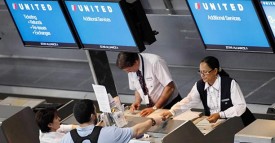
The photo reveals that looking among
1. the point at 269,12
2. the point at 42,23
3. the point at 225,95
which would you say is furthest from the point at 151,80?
the point at 269,12

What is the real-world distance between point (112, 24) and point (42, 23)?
0.99 m

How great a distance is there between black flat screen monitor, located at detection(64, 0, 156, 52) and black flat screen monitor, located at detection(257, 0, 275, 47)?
4.18 ft

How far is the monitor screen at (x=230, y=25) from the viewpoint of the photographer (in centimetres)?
717

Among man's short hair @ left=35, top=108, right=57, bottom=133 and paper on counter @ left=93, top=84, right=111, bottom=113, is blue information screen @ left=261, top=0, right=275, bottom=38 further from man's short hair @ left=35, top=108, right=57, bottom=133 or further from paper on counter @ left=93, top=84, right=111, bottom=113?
man's short hair @ left=35, top=108, right=57, bottom=133

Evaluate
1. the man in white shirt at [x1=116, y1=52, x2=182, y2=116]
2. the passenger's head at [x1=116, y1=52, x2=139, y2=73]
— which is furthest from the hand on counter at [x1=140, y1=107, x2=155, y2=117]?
the passenger's head at [x1=116, y1=52, x2=139, y2=73]

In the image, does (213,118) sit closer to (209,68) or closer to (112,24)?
(209,68)

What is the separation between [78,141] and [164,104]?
2.17 metres

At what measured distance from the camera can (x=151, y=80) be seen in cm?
859

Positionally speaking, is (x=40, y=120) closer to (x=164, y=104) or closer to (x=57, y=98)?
(x=164, y=104)

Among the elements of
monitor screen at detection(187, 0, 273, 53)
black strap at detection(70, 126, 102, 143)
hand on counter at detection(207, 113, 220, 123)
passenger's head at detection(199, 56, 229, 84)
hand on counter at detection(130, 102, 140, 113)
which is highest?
monitor screen at detection(187, 0, 273, 53)

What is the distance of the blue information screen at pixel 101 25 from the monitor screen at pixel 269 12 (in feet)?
4.65

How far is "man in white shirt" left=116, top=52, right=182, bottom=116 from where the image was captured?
8.50 meters

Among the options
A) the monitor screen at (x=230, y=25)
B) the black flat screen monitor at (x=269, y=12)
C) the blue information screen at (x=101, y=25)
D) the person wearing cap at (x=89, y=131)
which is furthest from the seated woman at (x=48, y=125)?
the black flat screen monitor at (x=269, y=12)

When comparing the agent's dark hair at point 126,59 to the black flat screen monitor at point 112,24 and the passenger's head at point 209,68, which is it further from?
the passenger's head at point 209,68
